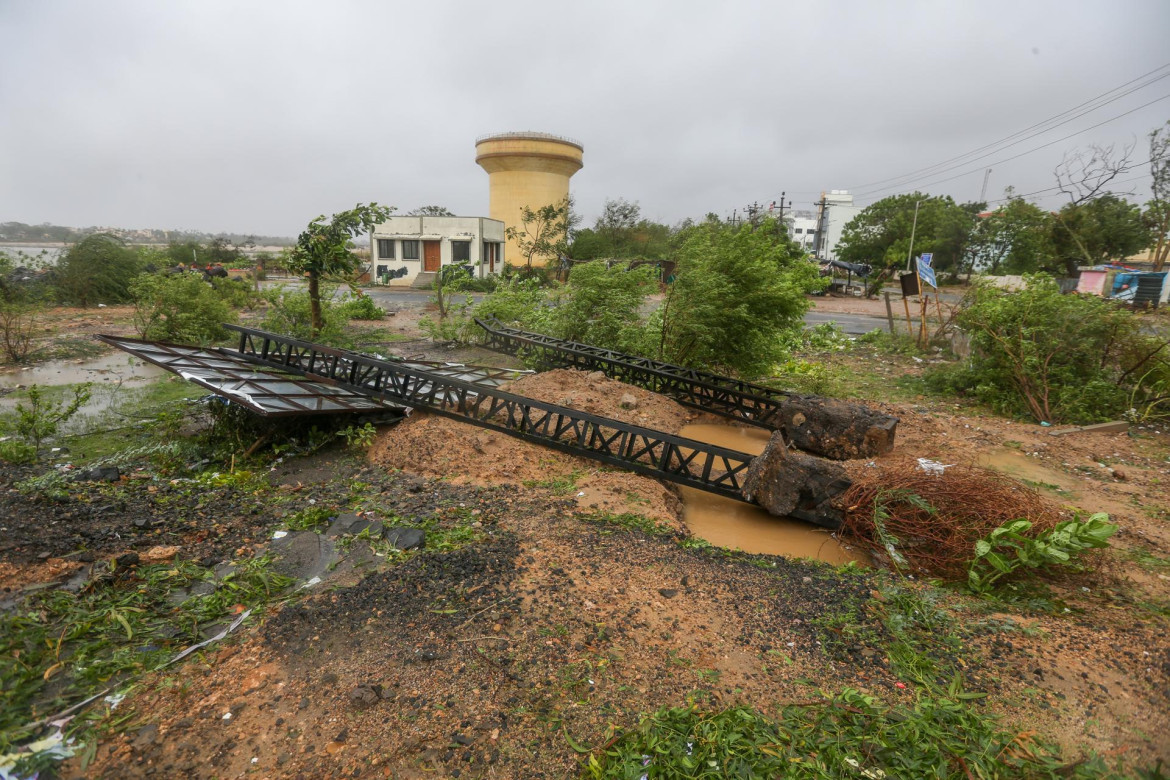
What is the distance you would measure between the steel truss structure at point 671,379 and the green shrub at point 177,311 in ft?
24.3

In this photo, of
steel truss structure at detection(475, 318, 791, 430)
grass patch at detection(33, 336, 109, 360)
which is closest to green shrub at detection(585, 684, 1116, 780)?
steel truss structure at detection(475, 318, 791, 430)

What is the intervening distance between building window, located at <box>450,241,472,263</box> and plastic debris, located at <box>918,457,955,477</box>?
1132 inches

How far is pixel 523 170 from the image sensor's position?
129 ft

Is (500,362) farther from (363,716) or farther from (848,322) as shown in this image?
(848,322)

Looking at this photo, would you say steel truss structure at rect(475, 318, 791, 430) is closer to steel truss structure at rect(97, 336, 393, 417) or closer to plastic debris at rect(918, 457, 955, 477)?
plastic debris at rect(918, 457, 955, 477)

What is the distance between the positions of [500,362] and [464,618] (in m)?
9.32

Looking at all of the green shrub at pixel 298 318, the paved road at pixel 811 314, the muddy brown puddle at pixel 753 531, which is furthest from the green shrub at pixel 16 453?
the paved road at pixel 811 314

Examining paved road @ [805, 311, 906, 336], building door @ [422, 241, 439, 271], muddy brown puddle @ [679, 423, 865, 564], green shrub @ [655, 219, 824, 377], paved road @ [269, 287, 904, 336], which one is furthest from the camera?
building door @ [422, 241, 439, 271]

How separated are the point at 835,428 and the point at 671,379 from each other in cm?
291

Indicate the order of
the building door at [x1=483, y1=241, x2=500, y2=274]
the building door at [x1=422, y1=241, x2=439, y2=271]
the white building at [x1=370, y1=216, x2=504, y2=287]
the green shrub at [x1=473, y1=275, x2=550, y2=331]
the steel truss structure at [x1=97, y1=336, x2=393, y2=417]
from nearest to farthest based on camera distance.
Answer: the steel truss structure at [x1=97, y1=336, x2=393, y2=417] < the green shrub at [x1=473, y1=275, x2=550, y2=331] < the white building at [x1=370, y1=216, x2=504, y2=287] < the building door at [x1=422, y1=241, x2=439, y2=271] < the building door at [x1=483, y1=241, x2=500, y2=274]

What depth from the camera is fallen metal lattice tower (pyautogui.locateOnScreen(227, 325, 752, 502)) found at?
19.4 ft

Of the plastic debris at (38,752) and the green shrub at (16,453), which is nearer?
the plastic debris at (38,752)

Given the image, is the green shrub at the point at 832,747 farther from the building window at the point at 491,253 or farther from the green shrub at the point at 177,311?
the building window at the point at 491,253

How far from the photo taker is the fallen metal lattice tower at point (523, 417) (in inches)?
233
